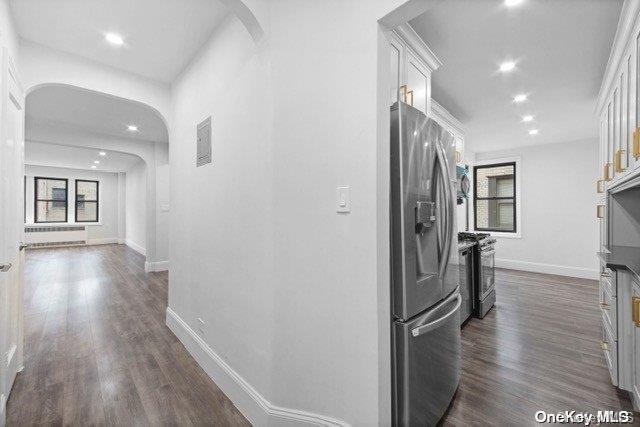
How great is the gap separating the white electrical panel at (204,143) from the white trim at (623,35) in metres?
2.81

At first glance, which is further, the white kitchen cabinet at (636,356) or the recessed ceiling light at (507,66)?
the recessed ceiling light at (507,66)

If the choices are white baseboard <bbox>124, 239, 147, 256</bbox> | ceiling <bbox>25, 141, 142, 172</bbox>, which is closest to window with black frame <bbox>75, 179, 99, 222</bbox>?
ceiling <bbox>25, 141, 142, 172</bbox>

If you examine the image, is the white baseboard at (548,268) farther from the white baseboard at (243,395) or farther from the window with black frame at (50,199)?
the window with black frame at (50,199)

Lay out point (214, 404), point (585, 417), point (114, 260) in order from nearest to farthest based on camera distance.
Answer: point (585, 417) → point (214, 404) → point (114, 260)

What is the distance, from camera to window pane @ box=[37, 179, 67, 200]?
9.07m

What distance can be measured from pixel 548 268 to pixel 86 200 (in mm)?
13409

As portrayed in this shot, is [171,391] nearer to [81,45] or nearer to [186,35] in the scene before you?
[186,35]

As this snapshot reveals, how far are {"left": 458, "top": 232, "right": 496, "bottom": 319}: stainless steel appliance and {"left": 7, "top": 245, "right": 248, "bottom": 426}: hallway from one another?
9.06 feet

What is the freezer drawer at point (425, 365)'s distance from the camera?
1.34 meters

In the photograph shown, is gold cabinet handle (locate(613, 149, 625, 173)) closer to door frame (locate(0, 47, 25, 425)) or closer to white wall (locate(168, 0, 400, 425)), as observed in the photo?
white wall (locate(168, 0, 400, 425))

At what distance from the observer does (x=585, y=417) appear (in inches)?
68.7

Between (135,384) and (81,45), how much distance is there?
9.15ft

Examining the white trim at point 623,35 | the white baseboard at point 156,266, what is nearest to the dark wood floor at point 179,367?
the white baseboard at point 156,266

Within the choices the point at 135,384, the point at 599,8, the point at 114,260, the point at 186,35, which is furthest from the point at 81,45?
the point at 114,260
